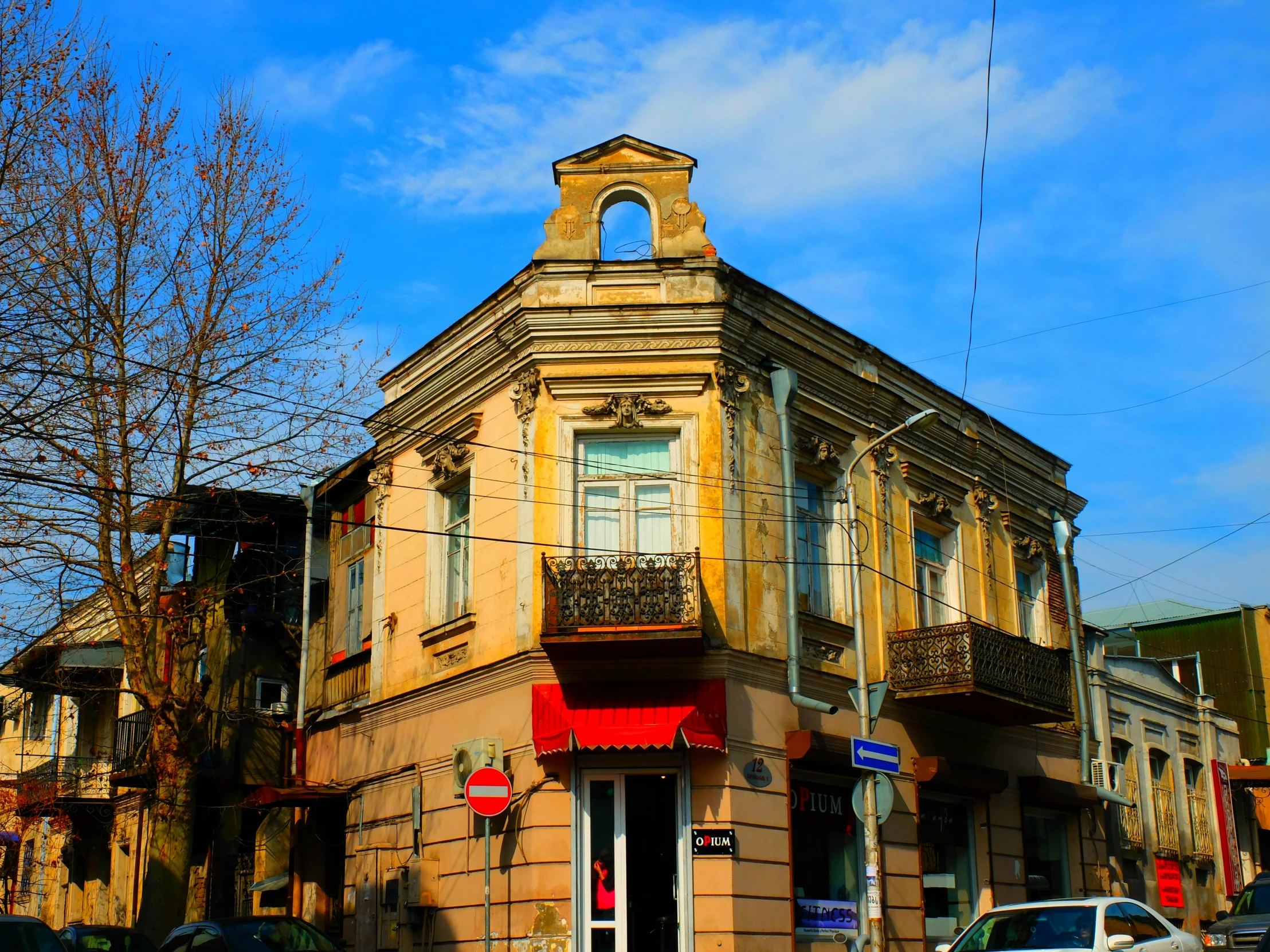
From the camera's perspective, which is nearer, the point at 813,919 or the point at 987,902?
the point at 813,919

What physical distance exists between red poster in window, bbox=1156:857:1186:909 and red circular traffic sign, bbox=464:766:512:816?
660 inches

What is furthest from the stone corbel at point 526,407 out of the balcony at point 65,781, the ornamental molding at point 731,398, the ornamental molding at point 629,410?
the balcony at point 65,781

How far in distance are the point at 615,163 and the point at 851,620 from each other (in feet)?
25.3

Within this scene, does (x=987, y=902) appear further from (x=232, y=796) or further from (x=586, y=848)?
(x=232, y=796)

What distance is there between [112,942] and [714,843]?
26.5 feet

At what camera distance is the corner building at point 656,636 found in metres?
16.1

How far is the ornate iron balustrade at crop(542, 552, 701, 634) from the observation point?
1595 cm

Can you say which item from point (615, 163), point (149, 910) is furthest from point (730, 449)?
point (149, 910)

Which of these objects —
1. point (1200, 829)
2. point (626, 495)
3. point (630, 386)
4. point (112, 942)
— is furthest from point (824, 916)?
point (1200, 829)

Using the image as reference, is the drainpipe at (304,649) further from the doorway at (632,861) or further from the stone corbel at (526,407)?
the doorway at (632,861)

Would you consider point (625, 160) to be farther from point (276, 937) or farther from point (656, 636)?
point (276, 937)

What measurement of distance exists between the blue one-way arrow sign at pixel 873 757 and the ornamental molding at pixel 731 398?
388 cm

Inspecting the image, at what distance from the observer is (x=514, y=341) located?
18.2 meters

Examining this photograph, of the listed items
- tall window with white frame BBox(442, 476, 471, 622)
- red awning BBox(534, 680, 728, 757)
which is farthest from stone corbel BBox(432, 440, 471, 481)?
red awning BBox(534, 680, 728, 757)
